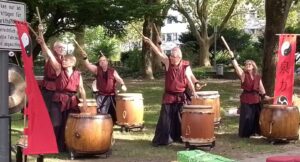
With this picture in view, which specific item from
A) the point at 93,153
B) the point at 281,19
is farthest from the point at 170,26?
the point at 93,153

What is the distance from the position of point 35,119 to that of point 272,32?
896 centimetres

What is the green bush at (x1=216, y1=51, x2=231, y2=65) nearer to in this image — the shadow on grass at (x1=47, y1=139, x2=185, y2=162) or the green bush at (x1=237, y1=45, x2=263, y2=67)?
the green bush at (x1=237, y1=45, x2=263, y2=67)

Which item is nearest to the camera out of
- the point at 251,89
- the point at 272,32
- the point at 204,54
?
the point at 251,89

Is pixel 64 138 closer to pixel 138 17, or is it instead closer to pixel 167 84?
pixel 167 84

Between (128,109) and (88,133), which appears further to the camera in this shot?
(128,109)

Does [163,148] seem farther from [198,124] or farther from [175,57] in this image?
[175,57]

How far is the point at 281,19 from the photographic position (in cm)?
1450

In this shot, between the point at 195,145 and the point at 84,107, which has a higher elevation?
the point at 84,107

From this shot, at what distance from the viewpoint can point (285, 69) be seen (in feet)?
38.1

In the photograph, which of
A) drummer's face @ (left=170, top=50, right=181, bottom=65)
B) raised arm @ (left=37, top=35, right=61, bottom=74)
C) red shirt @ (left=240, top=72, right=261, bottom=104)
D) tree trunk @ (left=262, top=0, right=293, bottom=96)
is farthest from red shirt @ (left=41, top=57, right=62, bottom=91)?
tree trunk @ (left=262, top=0, right=293, bottom=96)

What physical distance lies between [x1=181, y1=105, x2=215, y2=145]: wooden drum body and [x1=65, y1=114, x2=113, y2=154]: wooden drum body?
1.50 meters

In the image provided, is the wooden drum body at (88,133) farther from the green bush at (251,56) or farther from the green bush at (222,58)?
the green bush at (222,58)

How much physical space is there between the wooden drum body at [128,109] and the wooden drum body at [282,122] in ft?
9.57

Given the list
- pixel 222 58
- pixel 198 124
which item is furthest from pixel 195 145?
pixel 222 58
